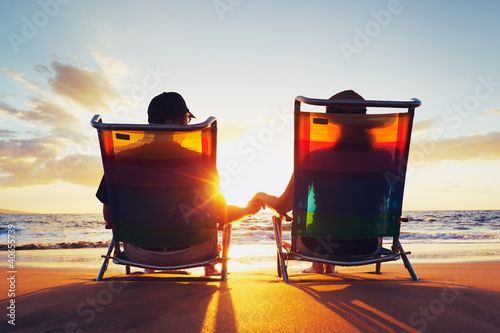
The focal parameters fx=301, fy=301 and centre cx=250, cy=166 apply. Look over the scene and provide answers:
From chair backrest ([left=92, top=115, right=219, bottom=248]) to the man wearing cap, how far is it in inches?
2.9

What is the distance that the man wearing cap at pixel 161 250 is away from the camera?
272 cm

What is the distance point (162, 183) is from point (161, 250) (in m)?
Result: 0.63

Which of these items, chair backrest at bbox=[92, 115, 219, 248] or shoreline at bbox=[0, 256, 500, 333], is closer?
shoreline at bbox=[0, 256, 500, 333]

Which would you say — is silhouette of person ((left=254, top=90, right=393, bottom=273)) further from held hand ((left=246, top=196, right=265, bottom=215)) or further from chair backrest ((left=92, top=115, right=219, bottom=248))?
chair backrest ((left=92, top=115, right=219, bottom=248))

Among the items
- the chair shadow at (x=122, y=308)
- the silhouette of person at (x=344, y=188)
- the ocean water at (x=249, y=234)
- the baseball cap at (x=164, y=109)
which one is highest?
the baseball cap at (x=164, y=109)

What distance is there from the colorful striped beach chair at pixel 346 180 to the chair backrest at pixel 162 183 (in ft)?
2.58

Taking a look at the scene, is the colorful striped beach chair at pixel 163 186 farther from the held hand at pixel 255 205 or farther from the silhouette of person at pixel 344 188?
the silhouette of person at pixel 344 188

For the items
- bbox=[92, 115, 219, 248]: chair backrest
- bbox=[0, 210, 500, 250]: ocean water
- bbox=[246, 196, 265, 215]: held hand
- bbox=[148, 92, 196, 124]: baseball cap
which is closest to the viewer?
bbox=[92, 115, 219, 248]: chair backrest

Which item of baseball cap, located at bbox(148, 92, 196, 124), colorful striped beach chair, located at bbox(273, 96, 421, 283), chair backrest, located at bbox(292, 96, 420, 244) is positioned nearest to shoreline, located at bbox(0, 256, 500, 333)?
colorful striped beach chair, located at bbox(273, 96, 421, 283)

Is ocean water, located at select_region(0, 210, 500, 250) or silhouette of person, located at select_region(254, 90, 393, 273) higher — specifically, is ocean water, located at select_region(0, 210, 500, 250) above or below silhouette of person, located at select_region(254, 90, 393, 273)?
below

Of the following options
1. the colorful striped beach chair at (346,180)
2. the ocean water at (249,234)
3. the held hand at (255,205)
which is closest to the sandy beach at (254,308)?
the colorful striped beach chair at (346,180)

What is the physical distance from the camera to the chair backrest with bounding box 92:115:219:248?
2574 mm

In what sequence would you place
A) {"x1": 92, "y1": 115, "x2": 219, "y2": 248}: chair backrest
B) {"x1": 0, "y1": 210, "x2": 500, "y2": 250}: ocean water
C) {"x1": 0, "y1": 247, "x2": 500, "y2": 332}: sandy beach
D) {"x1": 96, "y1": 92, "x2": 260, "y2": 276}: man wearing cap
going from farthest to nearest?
{"x1": 0, "y1": 210, "x2": 500, "y2": 250}: ocean water, {"x1": 96, "y1": 92, "x2": 260, "y2": 276}: man wearing cap, {"x1": 92, "y1": 115, "x2": 219, "y2": 248}: chair backrest, {"x1": 0, "y1": 247, "x2": 500, "y2": 332}: sandy beach

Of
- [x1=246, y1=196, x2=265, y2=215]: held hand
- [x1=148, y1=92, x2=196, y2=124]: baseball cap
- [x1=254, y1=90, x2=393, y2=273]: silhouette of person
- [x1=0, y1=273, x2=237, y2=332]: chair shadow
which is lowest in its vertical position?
[x1=0, y1=273, x2=237, y2=332]: chair shadow
